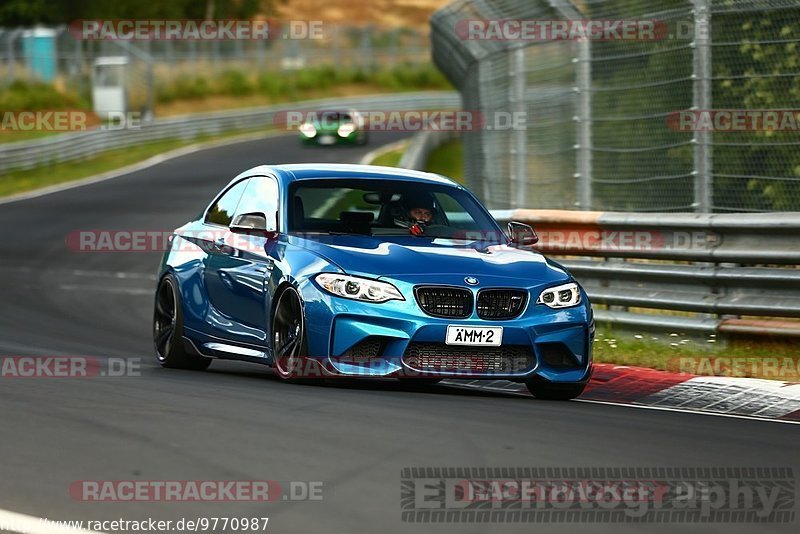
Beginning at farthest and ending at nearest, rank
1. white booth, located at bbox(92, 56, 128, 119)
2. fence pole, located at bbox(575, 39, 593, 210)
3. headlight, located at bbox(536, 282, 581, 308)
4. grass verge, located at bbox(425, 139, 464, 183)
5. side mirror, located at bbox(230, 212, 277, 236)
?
white booth, located at bbox(92, 56, 128, 119) → grass verge, located at bbox(425, 139, 464, 183) → fence pole, located at bbox(575, 39, 593, 210) → side mirror, located at bbox(230, 212, 277, 236) → headlight, located at bbox(536, 282, 581, 308)

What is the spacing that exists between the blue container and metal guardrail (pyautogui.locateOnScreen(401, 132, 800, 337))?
44.5 m

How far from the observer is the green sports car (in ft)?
161

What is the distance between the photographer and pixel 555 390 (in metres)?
9.57

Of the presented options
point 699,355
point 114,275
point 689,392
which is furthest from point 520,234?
point 114,275

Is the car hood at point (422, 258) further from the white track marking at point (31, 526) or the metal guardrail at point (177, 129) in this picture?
the metal guardrail at point (177, 129)

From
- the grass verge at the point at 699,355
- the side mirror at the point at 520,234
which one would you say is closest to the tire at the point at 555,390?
the side mirror at the point at 520,234

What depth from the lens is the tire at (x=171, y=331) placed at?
1104cm

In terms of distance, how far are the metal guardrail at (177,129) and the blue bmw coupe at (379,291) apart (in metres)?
30.4

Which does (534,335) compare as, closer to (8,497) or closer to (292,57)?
(8,497)

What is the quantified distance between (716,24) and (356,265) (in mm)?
4280

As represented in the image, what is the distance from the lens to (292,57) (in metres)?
72.9

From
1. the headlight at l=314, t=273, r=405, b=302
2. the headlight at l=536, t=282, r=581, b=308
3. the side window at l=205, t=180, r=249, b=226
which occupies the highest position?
the side window at l=205, t=180, r=249, b=226

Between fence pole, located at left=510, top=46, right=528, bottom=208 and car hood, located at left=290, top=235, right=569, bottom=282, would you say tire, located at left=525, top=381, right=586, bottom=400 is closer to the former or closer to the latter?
car hood, located at left=290, top=235, right=569, bottom=282

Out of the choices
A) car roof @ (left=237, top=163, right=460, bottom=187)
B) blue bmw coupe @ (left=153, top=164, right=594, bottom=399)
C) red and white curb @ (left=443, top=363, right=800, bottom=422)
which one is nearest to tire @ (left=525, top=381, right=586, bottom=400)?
blue bmw coupe @ (left=153, top=164, right=594, bottom=399)
